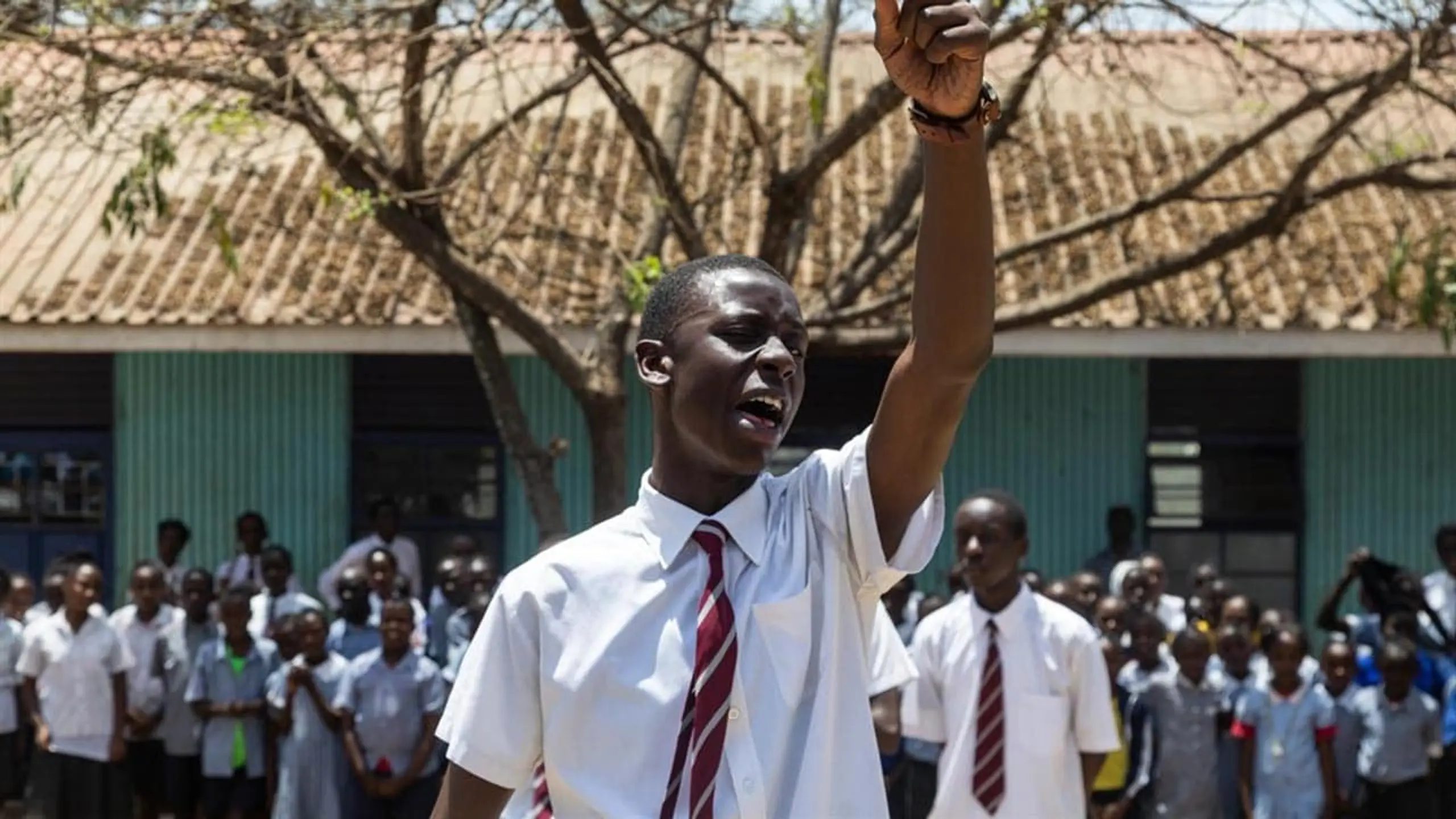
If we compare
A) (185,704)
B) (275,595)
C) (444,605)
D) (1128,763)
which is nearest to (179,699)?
(185,704)

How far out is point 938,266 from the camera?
2566mm

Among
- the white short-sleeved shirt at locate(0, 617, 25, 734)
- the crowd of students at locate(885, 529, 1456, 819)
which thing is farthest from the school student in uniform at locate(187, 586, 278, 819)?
the crowd of students at locate(885, 529, 1456, 819)

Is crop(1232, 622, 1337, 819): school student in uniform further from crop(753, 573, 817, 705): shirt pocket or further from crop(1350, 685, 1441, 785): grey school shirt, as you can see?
crop(753, 573, 817, 705): shirt pocket

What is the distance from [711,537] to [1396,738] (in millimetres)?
7101

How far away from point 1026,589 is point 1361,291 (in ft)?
15.9

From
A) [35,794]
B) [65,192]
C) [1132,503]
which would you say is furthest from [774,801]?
[65,192]

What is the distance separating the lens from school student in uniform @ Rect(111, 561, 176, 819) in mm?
9898

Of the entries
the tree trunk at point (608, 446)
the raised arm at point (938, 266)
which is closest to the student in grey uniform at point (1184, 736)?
the tree trunk at point (608, 446)

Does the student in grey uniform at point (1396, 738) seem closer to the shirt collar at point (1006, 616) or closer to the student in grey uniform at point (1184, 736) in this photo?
the student in grey uniform at point (1184, 736)

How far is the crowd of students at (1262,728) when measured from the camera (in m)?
9.08

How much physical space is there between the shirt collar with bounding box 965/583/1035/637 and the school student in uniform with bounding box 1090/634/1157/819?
253 centimetres

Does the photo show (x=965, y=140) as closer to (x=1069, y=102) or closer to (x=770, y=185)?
(x=770, y=185)

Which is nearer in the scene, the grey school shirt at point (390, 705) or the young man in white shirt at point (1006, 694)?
the young man in white shirt at point (1006, 694)

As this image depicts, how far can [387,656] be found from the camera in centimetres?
916
